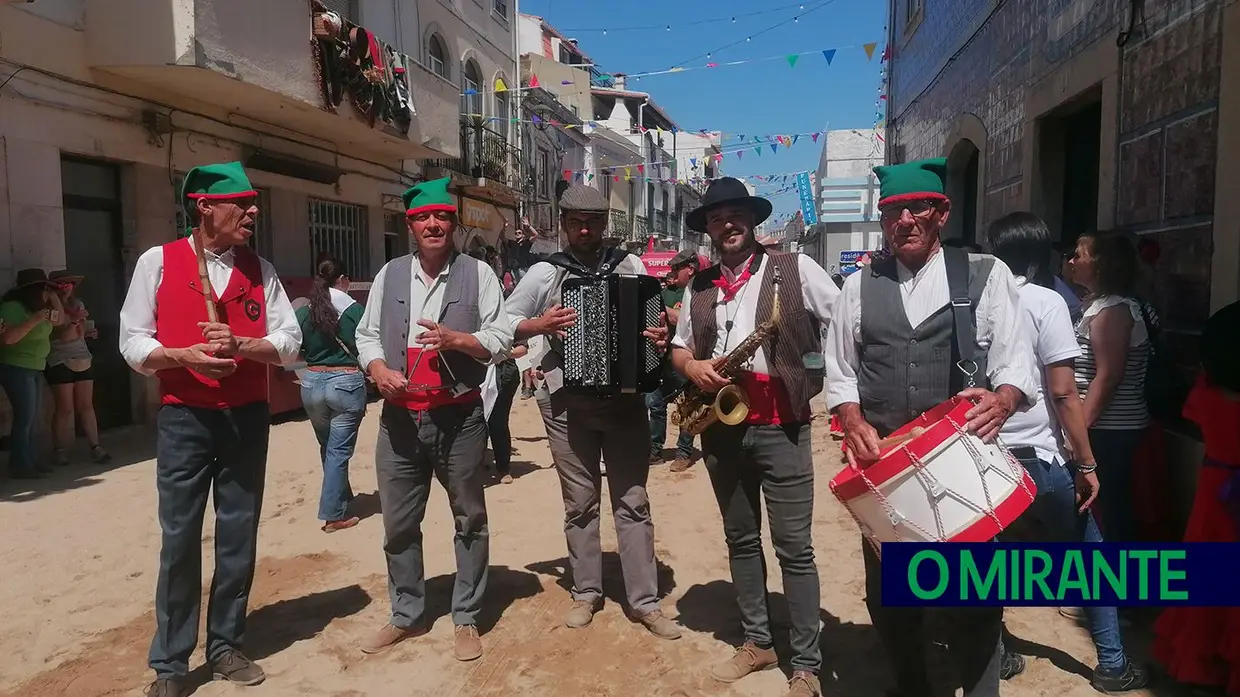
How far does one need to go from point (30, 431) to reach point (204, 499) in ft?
15.1

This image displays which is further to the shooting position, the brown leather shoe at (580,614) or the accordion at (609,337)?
the brown leather shoe at (580,614)

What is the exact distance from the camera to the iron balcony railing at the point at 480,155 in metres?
16.7

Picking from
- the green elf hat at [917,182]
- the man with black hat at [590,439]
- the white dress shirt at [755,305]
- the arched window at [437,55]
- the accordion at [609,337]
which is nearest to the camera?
the green elf hat at [917,182]

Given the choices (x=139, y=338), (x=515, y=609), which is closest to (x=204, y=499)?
(x=139, y=338)

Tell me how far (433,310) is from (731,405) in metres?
1.38

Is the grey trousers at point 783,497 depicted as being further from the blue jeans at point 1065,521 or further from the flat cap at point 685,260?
the flat cap at point 685,260

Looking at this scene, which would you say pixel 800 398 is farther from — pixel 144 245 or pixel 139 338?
pixel 144 245

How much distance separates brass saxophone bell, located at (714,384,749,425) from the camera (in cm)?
310

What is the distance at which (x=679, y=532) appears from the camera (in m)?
5.19

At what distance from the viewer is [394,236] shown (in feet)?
47.9

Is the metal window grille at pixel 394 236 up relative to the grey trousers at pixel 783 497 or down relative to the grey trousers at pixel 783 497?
up

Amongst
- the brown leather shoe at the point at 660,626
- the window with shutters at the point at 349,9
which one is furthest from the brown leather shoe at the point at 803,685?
the window with shutters at the point at 349,9

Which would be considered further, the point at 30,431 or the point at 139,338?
the point at 30,431

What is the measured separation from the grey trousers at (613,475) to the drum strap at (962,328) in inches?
60.8
